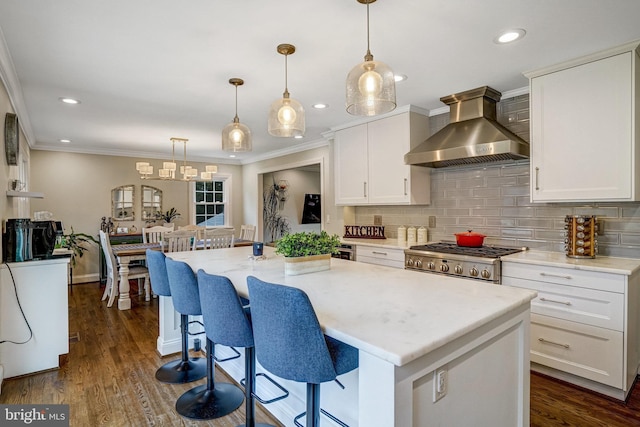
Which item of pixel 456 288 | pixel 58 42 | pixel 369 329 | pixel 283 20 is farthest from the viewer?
pixel 58 42

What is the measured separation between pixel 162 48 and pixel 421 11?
167 cm

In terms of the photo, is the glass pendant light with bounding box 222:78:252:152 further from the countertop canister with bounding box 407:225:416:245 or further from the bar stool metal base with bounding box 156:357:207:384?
the countertop canister with bounding box 407:225:416:245

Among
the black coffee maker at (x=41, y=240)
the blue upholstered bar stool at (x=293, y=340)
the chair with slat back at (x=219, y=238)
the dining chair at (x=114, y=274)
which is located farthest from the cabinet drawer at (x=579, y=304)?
the dining chair at (x=114, y=274)

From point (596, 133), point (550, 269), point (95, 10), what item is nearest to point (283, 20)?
point (95, 10)

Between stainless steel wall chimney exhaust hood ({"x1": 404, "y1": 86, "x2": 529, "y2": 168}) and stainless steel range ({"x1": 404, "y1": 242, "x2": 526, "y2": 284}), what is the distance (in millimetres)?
817

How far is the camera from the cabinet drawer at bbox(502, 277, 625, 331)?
88.7 inches

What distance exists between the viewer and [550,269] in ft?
8.30

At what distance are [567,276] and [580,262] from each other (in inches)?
5.6

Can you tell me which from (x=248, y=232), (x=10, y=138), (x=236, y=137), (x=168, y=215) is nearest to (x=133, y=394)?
(x=236, y=137)

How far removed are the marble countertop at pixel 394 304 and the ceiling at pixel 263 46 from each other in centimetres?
147

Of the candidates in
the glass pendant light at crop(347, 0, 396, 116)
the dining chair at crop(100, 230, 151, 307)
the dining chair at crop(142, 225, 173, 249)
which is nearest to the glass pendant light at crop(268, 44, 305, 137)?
the glass pendant light at crop(347, 0, 396, 116)

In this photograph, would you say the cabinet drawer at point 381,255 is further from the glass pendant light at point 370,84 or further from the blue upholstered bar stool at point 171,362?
the glass pendant light at point 370,84

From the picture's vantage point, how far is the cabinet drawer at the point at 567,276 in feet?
7.37

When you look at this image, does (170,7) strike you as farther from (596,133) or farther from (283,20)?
(596,133)
